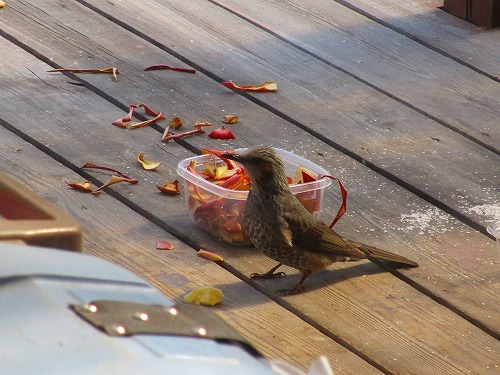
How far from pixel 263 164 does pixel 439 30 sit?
2.11m

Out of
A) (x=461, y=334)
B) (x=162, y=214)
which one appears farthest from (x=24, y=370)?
(x=162, y=214)

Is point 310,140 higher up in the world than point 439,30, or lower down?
lower down

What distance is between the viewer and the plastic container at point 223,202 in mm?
3219

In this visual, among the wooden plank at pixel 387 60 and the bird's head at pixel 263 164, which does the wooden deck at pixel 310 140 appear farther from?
the bird's head at pixel 263 164

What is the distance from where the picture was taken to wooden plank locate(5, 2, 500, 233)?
144 inches

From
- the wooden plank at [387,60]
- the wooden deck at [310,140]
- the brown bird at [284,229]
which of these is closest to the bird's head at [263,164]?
the brown bird at [284,229]

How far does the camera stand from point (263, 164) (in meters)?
3.14

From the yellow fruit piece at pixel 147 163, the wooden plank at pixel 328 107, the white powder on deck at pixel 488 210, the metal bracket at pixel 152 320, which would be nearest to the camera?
the metal bracket at pixel 152 320

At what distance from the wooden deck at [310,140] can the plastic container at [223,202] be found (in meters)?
0.05

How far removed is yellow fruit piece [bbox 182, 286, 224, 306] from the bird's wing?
1.14ft

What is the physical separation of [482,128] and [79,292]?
3.16m

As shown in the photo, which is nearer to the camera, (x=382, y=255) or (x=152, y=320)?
(x=152, y=320)

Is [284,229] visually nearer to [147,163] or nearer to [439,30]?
[147,163]

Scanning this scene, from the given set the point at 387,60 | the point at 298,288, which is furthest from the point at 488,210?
the point at 387,60
